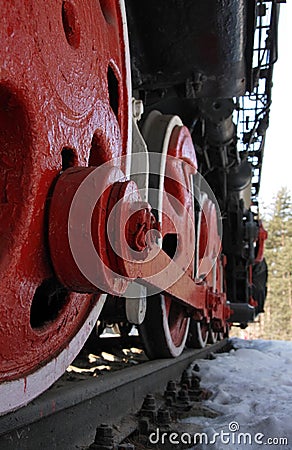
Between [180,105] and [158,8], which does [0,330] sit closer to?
[158,8]

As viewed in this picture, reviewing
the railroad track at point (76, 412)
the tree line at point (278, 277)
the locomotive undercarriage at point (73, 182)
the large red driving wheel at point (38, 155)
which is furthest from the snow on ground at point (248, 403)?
the tree line at point (278, 277)

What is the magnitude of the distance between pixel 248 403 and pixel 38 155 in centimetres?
152

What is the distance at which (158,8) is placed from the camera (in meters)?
2.07

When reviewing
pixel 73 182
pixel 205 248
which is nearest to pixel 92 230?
pixel 73 182

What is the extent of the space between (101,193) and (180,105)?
2.37 m

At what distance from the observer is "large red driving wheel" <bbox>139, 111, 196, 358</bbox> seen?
7.04ft

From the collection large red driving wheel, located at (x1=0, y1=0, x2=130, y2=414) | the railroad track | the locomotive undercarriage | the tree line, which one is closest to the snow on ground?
the railroad track

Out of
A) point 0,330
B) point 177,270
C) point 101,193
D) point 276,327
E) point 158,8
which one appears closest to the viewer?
point 0,330

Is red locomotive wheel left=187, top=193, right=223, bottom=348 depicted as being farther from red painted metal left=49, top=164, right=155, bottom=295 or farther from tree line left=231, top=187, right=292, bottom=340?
tree line left=231, top=187, right=292, bottom=340

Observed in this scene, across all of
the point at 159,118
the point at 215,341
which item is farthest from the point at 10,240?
the point at 215,341

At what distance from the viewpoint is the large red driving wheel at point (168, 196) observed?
215 cm

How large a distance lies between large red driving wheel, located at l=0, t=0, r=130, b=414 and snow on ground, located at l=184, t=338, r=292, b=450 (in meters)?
0.67

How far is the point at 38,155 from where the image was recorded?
3.20 feet

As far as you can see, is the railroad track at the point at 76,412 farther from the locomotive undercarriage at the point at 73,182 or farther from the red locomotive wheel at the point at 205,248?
the red locomotive wheel at the point at 205,248
